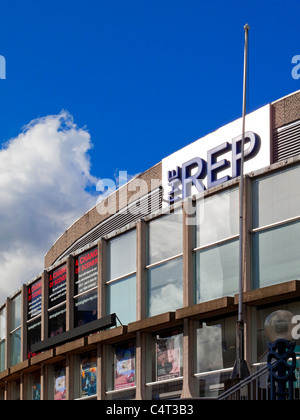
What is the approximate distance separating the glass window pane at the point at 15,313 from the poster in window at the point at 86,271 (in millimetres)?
7499

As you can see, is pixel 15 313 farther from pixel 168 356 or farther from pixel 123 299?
pixel 168 356

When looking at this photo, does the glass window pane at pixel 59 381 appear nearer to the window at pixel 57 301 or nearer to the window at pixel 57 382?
the window at pixel 57 382

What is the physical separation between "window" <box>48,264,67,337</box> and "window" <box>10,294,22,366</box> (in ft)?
14.6

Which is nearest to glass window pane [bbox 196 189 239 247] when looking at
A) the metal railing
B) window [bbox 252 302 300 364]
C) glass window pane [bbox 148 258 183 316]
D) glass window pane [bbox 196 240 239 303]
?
glass window pane [bbox 196 240 239 303]

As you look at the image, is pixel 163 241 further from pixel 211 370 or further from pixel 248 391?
pixel 248 391

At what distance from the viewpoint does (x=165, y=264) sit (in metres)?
27.8

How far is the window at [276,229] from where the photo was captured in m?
23.0

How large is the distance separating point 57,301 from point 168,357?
924 centimetres

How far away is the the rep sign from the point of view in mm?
32938

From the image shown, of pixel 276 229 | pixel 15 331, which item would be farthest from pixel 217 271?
pixel 15 331

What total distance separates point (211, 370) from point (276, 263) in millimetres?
4041
